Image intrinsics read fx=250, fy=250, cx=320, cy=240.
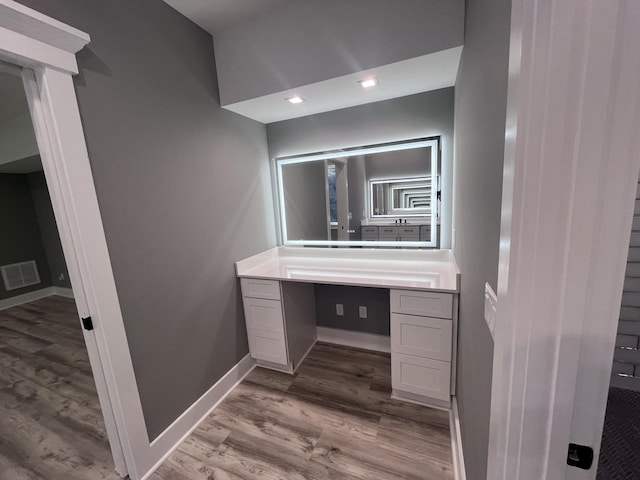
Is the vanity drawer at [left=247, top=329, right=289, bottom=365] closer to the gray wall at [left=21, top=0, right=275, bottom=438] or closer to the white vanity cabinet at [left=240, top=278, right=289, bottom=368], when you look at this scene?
the white vanity cabinet at [left=240, top=278, right=289, bottom=368]

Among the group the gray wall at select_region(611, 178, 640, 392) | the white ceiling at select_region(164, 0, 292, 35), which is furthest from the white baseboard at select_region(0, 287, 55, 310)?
the gray wall at select_region(611, 178, 640, 392)

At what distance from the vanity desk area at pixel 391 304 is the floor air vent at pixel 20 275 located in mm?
4681

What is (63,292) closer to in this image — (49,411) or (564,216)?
(49,411)

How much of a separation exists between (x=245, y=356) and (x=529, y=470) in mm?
2029

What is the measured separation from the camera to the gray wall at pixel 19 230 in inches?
156

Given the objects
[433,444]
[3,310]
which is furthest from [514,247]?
[3,310]

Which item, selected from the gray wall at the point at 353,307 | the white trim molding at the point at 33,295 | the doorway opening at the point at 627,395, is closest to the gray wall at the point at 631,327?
the doorway opening at the point at 627,395

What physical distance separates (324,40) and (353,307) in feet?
6.85

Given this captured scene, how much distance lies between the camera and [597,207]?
0.41 meters

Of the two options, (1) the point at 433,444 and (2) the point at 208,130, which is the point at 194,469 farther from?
(2) the point at 208,130

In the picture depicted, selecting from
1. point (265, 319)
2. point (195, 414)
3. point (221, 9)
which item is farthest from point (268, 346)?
point (221, 9)

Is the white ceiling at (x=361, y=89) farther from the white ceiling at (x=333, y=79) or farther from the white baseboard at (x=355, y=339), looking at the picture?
the white baseboard at (x=355, y=339)

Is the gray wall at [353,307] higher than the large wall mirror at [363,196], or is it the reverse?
the large wall mirror at [363,196]

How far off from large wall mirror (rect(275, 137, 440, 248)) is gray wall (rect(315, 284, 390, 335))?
0.45 metres
